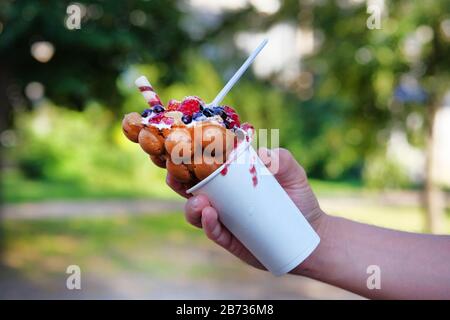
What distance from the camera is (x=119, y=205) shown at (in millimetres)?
8750

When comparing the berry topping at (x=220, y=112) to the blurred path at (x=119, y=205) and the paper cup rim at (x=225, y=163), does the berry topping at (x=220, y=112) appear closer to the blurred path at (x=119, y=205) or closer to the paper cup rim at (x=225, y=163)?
the paper cup rim at (x=225, y=163)

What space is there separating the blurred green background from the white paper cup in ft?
9.96

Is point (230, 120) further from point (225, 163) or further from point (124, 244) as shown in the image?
point (124, 244)

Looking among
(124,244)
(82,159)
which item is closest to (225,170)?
(124,244)

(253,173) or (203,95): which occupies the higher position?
(203,95)

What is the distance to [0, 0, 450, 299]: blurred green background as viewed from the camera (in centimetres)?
459

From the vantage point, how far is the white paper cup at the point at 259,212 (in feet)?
4.70

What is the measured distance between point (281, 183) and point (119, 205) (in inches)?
286

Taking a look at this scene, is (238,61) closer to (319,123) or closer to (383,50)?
(319,123)

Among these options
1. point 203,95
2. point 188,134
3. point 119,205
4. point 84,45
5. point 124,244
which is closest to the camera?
point 188,134

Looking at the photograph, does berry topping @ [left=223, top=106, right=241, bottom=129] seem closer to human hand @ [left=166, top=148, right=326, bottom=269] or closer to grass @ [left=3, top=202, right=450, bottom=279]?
human hand @ [left=166, top=148, right=326, bottom=269]

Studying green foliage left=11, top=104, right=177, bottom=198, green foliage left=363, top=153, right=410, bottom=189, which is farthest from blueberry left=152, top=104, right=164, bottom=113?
green foliage left=11, top=104, right=177, bottom=198

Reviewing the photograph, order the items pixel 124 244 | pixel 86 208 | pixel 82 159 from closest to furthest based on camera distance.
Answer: pixel 124 244, pixel 86 208, pixel 82 159
